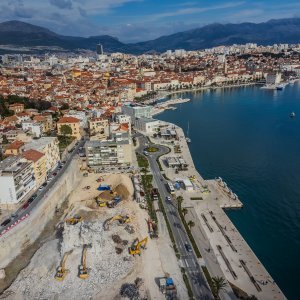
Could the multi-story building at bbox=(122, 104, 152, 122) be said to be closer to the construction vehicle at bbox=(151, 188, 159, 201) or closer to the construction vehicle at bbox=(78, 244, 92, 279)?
the construction vehicle at bbox=(151, 188, 159, 201)

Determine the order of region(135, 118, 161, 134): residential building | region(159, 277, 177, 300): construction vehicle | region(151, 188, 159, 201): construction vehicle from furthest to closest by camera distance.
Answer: region(135, 118, 161, 134): residential building → region(151, 188, 159, 201): construction vehicle → region(159, 277, 177, 300): construction vehicle

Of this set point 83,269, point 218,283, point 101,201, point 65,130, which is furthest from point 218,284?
point 65,130

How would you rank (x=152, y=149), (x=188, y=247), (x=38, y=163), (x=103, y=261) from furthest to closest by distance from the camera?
(x=152, y=149) → (x=38, y=163) → (x=188, y=247) → (x=103, y=261)

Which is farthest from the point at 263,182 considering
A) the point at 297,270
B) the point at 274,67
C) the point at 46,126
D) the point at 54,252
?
the point at 274,67

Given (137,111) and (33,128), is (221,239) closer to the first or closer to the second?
(33,128)

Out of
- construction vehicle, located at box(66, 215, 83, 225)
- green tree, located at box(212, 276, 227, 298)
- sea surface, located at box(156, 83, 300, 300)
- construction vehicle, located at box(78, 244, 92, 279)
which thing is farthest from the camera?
construction vehicle, located at box(66, 215, 83, 225)

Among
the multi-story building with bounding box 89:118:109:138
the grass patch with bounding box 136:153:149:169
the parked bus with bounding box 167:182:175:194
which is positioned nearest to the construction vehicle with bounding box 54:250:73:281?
the parked bus with bounding box 167:182:175:194
